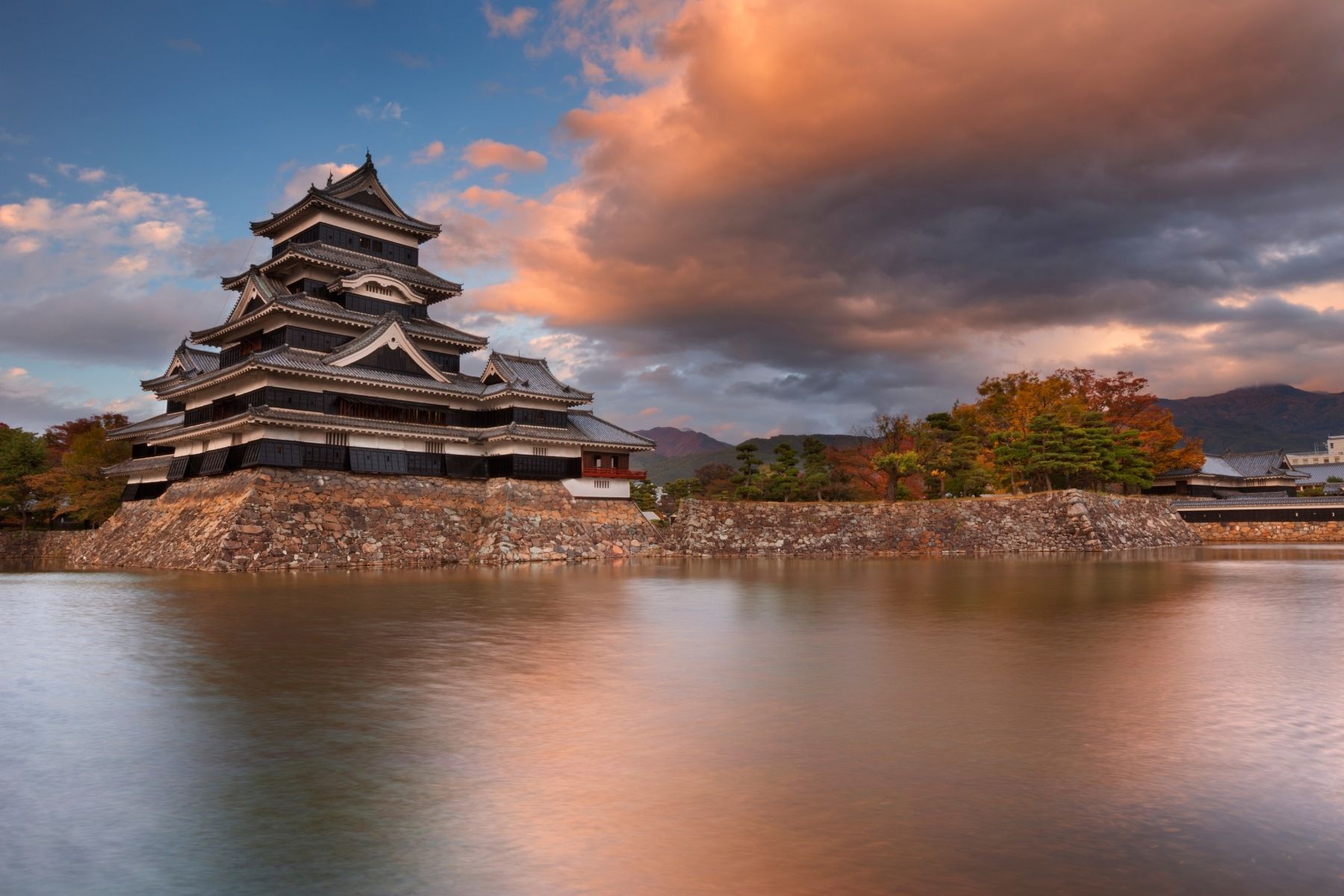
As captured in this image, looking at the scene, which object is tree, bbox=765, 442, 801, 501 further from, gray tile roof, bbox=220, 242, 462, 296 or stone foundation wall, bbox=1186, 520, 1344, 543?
stone foundation wall, bbox=1186, 520, 1344, 543

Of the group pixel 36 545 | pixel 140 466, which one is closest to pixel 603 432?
pixel 140 466

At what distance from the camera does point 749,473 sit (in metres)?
44.6

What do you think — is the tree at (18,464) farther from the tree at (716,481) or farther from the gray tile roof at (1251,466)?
the gray tile roof at (1251,466)

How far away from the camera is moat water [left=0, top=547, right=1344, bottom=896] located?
420cm

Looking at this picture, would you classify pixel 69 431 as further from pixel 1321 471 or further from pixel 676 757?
pixel 1321 471

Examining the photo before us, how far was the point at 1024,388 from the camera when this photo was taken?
57.2m

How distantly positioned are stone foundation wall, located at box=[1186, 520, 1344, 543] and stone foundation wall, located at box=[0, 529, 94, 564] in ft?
213

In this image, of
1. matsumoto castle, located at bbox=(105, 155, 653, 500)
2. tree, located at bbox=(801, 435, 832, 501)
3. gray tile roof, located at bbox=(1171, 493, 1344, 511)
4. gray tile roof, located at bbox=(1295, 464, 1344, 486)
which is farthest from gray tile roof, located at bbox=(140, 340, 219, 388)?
gray tile roof, located at bbox=(1295, 464, 1344, 486)

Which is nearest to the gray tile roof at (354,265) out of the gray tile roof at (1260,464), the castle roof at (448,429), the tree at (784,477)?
the castle roof at (448,429)

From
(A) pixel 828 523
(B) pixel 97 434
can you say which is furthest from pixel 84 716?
(B) pixel 97 434

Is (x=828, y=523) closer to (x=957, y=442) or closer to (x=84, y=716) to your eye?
(x=957, y=442)

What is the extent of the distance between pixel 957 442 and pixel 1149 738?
38.9 metres

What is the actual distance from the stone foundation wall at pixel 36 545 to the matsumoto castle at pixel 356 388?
5.04 metres

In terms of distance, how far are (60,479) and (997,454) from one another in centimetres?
5133
